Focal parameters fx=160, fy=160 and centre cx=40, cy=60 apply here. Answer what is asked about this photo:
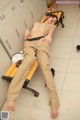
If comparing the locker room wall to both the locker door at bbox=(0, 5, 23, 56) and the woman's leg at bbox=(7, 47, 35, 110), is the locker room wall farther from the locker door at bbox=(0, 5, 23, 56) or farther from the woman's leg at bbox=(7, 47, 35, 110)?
the woman's leg at bbox=(7, 47, 35, 110)

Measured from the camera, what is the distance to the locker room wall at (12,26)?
2.19m

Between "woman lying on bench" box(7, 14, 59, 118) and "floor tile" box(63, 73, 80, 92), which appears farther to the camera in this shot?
"floor tile" box(63, 73, 80, 92)

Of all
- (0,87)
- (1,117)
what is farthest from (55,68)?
(1,117)

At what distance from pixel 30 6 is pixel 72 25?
38.4 inches

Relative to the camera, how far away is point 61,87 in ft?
7.23

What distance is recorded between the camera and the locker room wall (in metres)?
2.19

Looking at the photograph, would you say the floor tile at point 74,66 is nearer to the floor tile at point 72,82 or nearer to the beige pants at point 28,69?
the floor tile at point 72,82

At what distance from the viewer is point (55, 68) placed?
251cm

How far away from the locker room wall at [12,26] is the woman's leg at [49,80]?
0.46 metres

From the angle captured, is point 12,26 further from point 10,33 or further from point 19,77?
point 19,77

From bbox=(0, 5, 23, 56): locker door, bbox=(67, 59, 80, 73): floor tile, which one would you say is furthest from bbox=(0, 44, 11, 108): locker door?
bbox=(67, 59, 80, 73): floor tile

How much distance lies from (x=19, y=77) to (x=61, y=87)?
61cm

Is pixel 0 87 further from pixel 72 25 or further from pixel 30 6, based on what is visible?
pixel 72 25

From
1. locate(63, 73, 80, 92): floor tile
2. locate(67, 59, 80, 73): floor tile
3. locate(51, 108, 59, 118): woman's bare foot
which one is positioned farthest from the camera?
locate(67, 59, 80, 73): floor tile
